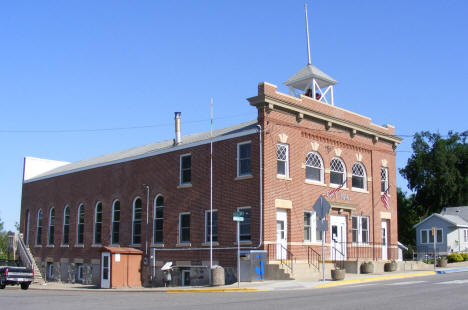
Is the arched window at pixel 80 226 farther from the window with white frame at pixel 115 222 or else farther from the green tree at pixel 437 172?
the green tree at pixel 437 172

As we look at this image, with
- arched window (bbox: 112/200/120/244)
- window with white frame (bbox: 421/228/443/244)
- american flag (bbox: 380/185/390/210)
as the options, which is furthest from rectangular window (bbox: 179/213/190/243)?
window with white frame (bbox: 421/228/443/244)

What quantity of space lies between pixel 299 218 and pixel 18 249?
2698 centimetres

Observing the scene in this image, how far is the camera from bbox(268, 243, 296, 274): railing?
25.8 metres

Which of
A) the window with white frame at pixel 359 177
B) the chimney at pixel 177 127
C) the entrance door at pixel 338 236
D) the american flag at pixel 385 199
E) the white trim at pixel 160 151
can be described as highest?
the chimney at pixel 177 127

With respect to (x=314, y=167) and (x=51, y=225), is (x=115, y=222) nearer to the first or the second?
(x=51, y=225)

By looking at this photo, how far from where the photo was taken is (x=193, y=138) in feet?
110

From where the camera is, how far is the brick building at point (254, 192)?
27.2 m

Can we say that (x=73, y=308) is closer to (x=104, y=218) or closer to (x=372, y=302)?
(x=372, y=302)

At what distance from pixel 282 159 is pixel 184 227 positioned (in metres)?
7.22

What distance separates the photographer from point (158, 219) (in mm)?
32781

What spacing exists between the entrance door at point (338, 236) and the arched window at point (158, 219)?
392 inches

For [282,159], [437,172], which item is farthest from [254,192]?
[437,172]

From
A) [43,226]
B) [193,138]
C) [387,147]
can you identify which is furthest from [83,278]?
[387,147]

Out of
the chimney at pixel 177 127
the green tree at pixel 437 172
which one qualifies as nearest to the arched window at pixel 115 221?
the chimney at pixel 177 127
